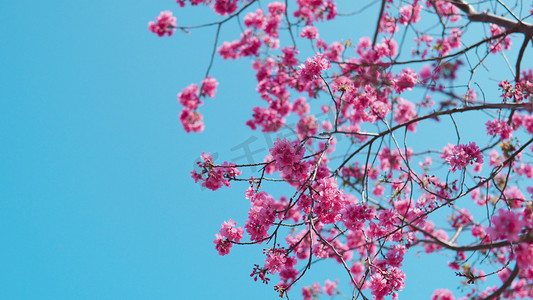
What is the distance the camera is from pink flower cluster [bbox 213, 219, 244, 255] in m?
2.82

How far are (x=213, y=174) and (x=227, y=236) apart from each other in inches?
23.4

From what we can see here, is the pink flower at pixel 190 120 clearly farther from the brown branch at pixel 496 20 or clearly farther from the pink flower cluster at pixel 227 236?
the brown branch at pixel 496 20

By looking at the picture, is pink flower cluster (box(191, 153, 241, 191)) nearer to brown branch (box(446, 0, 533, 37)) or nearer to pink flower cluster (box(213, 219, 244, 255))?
pink flower cluster (box(213, 219, 244, 255))

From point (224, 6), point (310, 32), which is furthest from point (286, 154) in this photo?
point (224, 6)

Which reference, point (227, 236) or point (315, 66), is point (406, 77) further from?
point (227, 236)

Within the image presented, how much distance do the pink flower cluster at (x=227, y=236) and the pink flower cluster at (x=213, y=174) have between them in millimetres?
384

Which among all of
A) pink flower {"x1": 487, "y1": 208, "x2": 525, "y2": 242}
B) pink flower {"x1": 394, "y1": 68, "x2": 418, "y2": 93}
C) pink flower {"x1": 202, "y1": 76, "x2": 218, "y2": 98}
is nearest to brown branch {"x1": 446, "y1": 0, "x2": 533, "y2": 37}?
pink flower {"x1": 394, "y1": 68, "x2": 418, "y2": 93}

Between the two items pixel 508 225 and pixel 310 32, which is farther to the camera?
pixel 310 32

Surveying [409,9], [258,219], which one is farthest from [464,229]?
[258,219]

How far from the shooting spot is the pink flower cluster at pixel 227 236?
282 centimetres

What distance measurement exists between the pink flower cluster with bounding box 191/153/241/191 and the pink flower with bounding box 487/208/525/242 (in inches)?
71.2

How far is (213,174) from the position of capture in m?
2.73

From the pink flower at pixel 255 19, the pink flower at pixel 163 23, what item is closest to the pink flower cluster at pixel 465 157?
the pink flower at pixel 255 19

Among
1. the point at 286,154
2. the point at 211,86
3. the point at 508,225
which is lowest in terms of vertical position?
the point at 508,225
